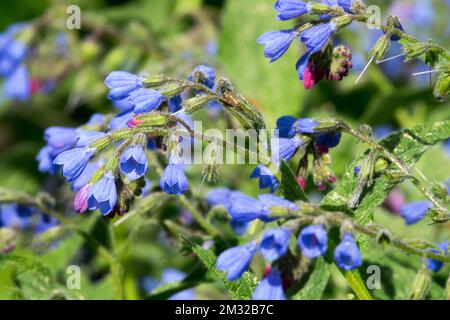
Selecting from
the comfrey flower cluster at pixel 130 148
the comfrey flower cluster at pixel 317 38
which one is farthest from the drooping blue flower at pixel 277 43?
the comfrey flower cluster at pixel 130 148

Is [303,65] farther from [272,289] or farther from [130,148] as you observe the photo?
[272,289]

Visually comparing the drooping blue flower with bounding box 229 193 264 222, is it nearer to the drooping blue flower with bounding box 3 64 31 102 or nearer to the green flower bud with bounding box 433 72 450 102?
the green flower bud with bounding box 433 72 450 102

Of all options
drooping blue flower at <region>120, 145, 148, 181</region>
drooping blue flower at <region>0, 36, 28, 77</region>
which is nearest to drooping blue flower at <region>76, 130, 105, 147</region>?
drooping blue flower at <region>120, 145, 148, 181</region>

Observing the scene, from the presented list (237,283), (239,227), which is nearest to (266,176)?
(237,283)
